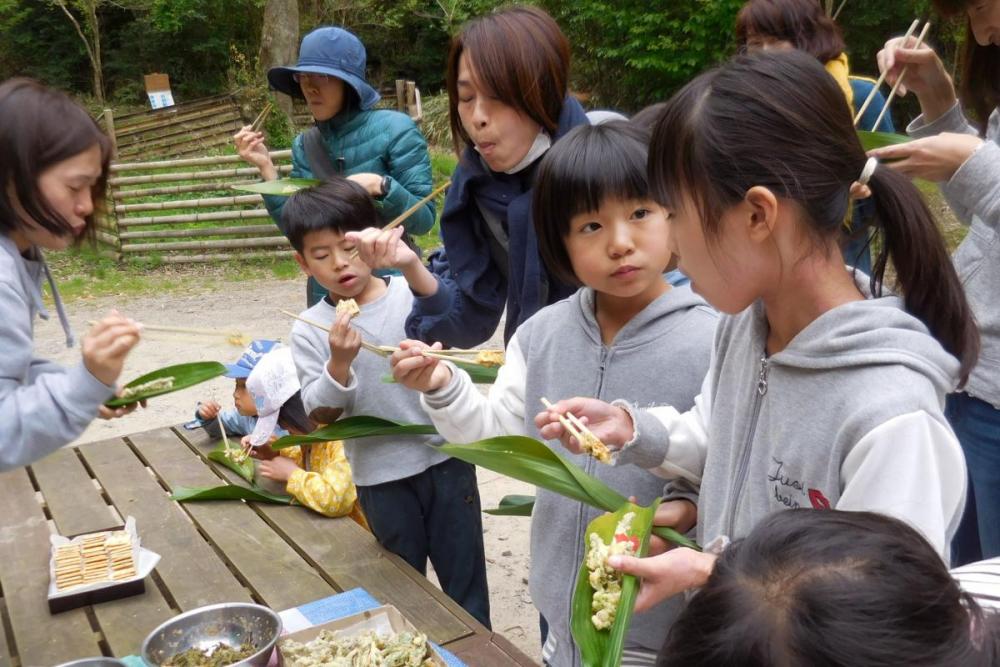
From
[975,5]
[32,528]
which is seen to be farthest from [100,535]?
[975,5]

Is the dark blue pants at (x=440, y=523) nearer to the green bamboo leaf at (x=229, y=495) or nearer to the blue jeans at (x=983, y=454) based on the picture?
the green bamboo leaf at (x=229, y=495)

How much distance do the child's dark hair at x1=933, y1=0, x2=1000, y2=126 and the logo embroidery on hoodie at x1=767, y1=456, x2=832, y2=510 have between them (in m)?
1.40

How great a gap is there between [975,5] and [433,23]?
62.9 ft

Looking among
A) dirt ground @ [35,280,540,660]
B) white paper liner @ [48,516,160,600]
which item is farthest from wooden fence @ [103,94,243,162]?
white paper liner @ [48,516,160,600]

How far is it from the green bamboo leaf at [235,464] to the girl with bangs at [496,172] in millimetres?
982

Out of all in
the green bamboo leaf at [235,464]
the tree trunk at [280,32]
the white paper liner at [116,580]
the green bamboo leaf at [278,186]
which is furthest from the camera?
the tree trunk at [280,32]

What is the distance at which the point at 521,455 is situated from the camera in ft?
5.66

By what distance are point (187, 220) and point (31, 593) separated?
8711mm

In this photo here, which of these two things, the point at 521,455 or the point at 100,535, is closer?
the point at 521,455

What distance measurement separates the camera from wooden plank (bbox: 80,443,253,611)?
7.89 feet

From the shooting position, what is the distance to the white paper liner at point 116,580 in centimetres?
234

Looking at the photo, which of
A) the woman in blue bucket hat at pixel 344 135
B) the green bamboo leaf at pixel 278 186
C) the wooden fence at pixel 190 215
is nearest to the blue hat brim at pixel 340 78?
the woman in blue bucket hat at pixel 344 135

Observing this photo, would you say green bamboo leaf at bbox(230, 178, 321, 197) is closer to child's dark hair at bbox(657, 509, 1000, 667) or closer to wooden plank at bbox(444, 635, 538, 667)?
wooden plank at bbox(444, 635, 538, 667)

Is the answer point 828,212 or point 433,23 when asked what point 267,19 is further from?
point 828,212
